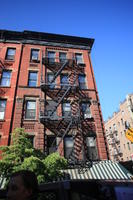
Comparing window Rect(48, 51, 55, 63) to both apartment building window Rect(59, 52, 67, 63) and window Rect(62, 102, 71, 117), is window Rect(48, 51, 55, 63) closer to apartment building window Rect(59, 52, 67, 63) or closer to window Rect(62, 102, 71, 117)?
apartment building window Rect(59, 52, 67, 63)

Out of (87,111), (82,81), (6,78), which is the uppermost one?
(6,78)

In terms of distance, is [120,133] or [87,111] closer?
[87,111]

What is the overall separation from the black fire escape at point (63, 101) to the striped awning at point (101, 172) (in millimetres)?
1351

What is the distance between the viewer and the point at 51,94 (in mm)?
15070

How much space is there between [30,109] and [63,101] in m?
3.48

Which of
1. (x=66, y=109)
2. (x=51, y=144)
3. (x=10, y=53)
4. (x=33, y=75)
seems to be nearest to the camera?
(x=51, y=144)

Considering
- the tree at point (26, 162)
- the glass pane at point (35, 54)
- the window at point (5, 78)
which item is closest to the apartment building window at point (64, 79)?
the glass pane at point (35, 54)

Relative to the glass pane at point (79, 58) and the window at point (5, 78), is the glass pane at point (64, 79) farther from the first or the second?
the window at point (5, 78)

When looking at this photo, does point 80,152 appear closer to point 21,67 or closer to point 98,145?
point 98,145

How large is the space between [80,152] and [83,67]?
10.2 meters

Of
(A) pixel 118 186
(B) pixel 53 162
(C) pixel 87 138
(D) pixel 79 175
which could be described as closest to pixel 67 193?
(A) pixel 118 186

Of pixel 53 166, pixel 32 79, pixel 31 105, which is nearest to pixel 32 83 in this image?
pixel 32 79

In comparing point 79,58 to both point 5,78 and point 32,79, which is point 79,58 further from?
point 5,78

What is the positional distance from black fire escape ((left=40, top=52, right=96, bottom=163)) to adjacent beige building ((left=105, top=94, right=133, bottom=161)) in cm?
1923
